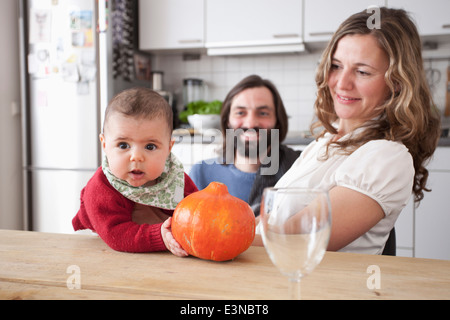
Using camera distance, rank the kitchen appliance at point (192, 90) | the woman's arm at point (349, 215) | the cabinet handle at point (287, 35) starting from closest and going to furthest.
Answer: the woman's arm at point (349, 215), the cabinet handle at point (287, 35), the kitchen appliance at point (192, 90)

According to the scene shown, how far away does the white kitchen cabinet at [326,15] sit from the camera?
9.48 feet

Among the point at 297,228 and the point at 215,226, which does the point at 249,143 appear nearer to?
the point at 215,226

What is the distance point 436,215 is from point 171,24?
2281 mm

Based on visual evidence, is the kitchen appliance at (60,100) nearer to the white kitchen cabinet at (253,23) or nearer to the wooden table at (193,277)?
the white kitchen cabinet at (253,23)

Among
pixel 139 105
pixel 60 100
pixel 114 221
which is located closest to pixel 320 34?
pixel 60 100

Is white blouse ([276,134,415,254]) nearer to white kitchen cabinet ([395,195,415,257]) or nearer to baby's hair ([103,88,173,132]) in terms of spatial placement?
baby's hair ([103,88,173,132])

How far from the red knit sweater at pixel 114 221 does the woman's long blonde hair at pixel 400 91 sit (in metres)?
0.59

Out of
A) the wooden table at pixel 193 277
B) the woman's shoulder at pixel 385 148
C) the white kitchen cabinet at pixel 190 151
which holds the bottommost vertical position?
the white kitchen cabinet at pixel 190 151

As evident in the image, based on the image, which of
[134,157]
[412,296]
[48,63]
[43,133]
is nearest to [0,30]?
[48,63]

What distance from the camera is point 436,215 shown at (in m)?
2.57

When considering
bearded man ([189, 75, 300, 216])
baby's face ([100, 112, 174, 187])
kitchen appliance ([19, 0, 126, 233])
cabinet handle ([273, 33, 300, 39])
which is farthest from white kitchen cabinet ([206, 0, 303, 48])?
baby's face ([100, 112, 174, 187])

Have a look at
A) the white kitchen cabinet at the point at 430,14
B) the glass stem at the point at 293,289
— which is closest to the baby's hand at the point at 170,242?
the glass stem at the point at 293,289
